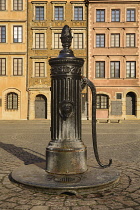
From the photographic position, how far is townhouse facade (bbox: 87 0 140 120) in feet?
88.8

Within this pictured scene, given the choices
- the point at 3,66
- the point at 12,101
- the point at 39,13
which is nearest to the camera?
the point at 12,101

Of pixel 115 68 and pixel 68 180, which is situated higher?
pixel 115 68

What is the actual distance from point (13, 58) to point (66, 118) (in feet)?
78.1

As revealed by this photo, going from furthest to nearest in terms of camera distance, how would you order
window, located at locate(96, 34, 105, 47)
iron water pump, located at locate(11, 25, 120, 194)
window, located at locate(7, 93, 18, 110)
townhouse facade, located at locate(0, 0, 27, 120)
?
window, located at locate(96, 34, 105, 47), window, located at locate(7, 93, 18, 110), townhouse facade, located at locate(0, 0, 27, 120), iron water pump, located at locate(11, 25, 120, 194)

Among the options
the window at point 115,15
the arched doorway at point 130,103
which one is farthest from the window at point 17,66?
the arched doorway at point 130,103

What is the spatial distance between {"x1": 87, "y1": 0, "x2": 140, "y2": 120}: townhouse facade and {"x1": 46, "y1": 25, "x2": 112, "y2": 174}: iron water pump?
73.5 feet

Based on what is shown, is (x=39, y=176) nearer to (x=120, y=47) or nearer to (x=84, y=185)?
(x=84, y=185)

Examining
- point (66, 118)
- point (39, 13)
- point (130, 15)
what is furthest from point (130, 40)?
point (66, 118)

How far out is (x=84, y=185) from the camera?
12.7 ft

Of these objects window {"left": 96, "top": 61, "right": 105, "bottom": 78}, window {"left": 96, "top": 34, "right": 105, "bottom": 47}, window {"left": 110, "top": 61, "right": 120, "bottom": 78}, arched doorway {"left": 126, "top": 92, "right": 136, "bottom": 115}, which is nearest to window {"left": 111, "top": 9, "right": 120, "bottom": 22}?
window {"left": 96, "top": 34, "right": 105, "bottom": 47}

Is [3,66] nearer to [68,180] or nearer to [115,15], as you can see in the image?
[115,15]

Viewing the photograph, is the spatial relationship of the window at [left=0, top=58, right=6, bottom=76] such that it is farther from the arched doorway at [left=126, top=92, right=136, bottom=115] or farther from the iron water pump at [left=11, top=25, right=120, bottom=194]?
the iron water pump at [left=11, top=25, right=120, bottom=194]

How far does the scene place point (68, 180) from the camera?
414 cm

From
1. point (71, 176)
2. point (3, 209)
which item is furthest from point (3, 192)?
point (71, 176)
